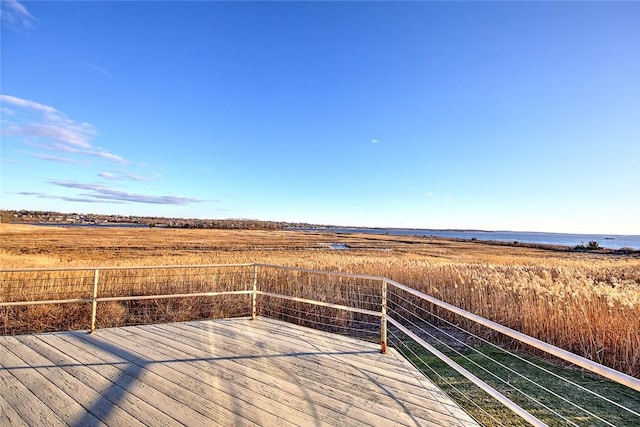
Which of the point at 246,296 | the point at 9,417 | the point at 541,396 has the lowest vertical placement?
the point at 541,396

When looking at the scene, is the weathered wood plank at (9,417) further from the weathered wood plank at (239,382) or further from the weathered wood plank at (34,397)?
the weathered wood plank at (239,382)

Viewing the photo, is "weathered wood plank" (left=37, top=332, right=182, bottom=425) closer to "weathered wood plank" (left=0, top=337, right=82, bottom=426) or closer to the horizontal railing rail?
"weathered wood plank" (left=0, top=337, right=82, bottom=426)

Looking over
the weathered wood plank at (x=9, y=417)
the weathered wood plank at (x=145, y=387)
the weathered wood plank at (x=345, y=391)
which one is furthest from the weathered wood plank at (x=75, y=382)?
→ the weathered wood plank at (x=345, y=391)

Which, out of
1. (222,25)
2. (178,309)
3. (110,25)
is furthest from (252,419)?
(222,25)

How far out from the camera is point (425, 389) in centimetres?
341

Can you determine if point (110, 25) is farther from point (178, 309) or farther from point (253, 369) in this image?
point (253, 369)

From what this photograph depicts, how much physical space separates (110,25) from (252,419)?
1164cm

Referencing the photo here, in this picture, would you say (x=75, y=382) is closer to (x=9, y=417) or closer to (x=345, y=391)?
(x=9, y=417)

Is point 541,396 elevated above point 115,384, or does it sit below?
below

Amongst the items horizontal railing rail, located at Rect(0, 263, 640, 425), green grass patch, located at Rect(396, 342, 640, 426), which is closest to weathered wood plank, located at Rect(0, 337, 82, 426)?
horizontal railing rail, located at Rect(0, 263, 640, 425)

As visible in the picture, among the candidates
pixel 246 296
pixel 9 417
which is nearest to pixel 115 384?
pixel 9 417

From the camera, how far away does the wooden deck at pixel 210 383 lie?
281cm

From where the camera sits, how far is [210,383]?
338 centimetres

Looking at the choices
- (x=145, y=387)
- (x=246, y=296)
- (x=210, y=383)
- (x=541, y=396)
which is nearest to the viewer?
(x=145, y=387)
